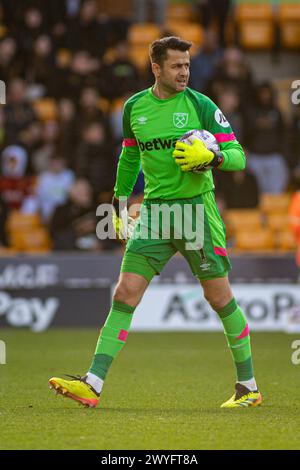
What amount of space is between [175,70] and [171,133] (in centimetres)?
39

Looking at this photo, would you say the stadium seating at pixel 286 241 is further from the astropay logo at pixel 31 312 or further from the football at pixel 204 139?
the football at pixel 204 139

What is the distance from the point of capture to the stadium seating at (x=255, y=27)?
18531 millimetres

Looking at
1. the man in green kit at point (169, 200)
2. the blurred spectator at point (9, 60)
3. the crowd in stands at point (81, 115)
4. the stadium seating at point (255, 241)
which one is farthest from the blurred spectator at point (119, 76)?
the man in green kit at point (169, 200)

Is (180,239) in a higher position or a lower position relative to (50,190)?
higher

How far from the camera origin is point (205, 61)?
1709 centimetres

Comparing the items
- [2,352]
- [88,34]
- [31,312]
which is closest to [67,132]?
[88,34]

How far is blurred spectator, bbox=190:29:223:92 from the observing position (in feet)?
55.4

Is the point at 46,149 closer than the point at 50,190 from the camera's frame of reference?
No

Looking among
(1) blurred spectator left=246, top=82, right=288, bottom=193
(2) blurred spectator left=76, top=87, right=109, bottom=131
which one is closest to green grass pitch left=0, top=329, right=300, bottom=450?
(1) blurred spectator left=246, top=82, right=288, bottom=193

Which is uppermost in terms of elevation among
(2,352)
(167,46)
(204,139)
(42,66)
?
(42,66)

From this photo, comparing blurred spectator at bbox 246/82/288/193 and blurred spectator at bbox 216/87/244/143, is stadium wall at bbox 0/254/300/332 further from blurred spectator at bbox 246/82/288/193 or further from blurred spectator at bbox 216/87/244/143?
blurred spectator at bbox 216/87/244/143

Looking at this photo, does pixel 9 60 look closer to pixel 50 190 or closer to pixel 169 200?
pixel 50 190

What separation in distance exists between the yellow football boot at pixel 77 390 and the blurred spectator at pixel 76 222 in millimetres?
7621

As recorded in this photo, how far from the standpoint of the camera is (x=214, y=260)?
7023mm
